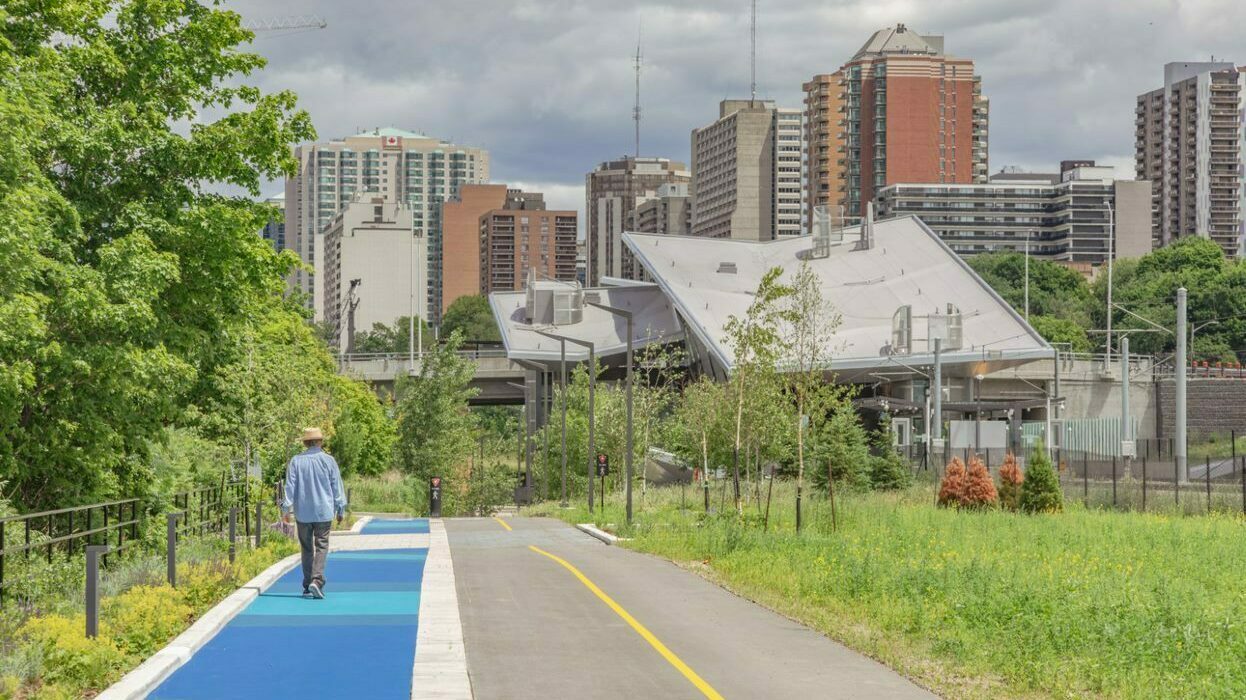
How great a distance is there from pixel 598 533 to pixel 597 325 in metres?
68.3

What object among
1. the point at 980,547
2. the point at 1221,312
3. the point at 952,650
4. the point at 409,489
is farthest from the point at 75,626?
the point at 1221,312

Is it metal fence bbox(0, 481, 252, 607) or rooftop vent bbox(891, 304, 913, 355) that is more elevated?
rooftop vent bbox(891, 304, 913, 355)

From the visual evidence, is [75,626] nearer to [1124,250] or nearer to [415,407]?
[415,407]

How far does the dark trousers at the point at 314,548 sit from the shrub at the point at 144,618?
73.4 inches

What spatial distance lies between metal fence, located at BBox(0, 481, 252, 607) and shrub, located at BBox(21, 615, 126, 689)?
1319mm

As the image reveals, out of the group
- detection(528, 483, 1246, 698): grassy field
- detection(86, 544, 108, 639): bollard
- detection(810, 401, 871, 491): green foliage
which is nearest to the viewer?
detection(86, 544, 108, 639): bollard

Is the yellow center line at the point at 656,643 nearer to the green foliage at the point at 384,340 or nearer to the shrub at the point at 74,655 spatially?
the shrub at the point at 74,655

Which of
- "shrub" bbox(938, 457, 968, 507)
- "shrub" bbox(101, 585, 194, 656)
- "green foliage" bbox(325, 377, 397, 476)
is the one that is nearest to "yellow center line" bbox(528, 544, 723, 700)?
"shrub" bbox(101, 585, 194, 656)

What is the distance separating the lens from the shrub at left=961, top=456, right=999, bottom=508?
39.8 m

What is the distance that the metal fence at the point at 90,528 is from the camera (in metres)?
14.7

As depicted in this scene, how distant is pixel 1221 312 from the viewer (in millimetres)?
125688

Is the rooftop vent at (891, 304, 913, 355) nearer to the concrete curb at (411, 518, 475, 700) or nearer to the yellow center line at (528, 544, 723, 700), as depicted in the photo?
the yellow center line at (528, 544, 723, 700)

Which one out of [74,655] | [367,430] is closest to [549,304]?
[367,430]

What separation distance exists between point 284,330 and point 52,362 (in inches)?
1237
